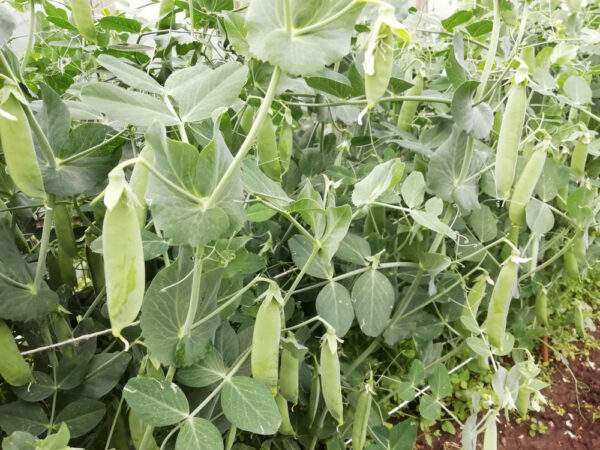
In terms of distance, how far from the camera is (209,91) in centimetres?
65

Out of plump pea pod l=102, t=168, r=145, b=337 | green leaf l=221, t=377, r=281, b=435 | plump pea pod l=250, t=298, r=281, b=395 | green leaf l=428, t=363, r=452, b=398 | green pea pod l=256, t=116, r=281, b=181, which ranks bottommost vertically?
green leaf l=428, t=363, r=452, b=398

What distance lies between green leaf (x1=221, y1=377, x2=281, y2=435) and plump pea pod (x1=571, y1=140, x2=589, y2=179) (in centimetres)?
110

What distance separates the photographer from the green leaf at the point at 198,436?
63 centimetres

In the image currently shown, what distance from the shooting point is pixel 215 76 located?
65 cm

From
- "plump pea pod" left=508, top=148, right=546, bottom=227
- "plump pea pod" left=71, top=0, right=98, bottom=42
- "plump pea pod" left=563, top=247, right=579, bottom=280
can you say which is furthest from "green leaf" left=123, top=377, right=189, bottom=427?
"plump pea pod" left=563, top=247, right=579, bottom=280

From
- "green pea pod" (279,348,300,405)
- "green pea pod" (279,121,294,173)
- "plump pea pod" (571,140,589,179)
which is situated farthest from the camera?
"plump pea pod" (571,140,589,179)

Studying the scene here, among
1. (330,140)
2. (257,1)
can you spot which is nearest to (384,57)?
(257,1)

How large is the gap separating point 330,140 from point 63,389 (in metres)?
0.84

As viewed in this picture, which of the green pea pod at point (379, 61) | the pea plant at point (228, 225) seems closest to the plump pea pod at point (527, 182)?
the pea plant at point (228, 225)

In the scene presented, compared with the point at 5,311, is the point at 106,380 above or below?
below

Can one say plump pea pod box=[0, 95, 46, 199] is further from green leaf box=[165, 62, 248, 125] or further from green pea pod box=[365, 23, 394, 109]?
green pea pod box=[365, 23, 394, 109]

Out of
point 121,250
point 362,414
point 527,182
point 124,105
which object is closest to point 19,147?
point 124,105

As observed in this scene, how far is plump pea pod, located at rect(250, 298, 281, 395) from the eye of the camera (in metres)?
0.61

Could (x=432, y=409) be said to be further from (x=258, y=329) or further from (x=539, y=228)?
(x=258, y=329)
